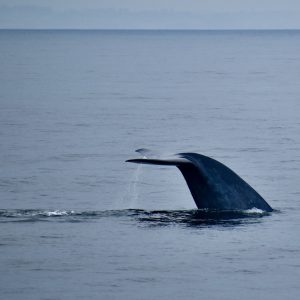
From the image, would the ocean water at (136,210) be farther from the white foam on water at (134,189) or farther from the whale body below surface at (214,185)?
the whale body below surface at (214,185)

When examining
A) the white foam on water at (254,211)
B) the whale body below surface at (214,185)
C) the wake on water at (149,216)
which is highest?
the whale body below surface at (214,185)

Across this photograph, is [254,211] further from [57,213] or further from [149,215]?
[57,213]

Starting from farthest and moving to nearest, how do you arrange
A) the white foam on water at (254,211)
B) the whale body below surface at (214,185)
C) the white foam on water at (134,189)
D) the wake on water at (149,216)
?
1. the white foam on water at (134,189)
2. the white foam on water at (254,211)
3. the wake on water at (149,216)
4. the whale body below surface at (214,185)

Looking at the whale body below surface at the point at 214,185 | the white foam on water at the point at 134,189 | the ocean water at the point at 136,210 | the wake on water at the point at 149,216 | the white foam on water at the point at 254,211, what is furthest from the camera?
the white foam on water at the point at 134,189

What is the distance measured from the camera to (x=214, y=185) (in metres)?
18.3

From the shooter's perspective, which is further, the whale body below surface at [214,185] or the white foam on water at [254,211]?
the white foam on water at [254,211]

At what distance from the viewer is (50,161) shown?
27.9 meters

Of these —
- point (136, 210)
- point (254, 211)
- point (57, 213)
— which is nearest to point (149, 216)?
point (136, 210)

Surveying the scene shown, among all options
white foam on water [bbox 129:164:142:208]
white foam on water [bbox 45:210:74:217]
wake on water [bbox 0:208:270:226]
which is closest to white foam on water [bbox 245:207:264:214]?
wake on water [bbox 0:208:270:226]

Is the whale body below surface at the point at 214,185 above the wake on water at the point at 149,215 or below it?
above

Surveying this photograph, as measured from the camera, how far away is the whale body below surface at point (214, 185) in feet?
58.7

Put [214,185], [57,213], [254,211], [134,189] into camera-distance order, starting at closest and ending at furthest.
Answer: [214,185], [254,211], [57,213], [134,189]

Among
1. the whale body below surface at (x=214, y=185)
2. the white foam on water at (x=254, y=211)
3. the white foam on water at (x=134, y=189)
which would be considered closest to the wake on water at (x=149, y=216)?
the white foam on water at (x=254, y=211)

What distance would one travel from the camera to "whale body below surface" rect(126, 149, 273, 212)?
1791 cm
